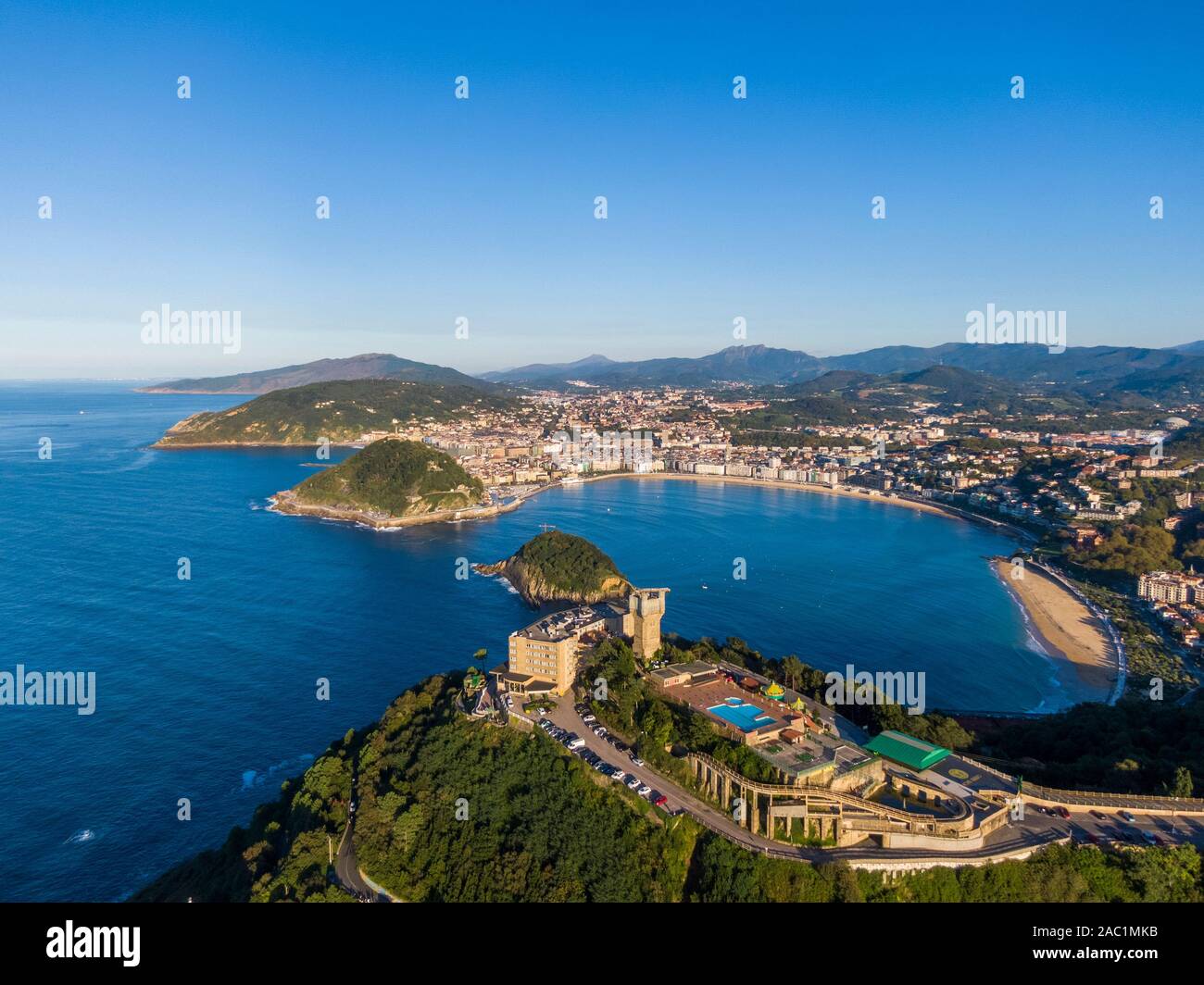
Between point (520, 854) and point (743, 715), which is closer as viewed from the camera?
point (520, 854)

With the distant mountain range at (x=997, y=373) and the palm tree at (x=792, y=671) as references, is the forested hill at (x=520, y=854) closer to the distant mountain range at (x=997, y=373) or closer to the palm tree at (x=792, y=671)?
the palm tree at (x=792, y=671)

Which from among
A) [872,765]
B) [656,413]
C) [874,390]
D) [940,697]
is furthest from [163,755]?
[874,390]

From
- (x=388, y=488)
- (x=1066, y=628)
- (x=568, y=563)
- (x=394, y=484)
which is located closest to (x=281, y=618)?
(x=568, y=563)

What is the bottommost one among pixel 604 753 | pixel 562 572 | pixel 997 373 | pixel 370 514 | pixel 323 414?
pixel 604 753

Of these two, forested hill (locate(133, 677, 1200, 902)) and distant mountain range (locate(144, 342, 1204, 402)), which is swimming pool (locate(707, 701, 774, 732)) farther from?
distant mountain range (locate(144, 342, 1204, 402))

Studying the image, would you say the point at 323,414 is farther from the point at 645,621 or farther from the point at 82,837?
the point at 645,621

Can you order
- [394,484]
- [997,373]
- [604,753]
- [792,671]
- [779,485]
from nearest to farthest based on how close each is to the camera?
[604,753] → [792,671] → [394,484] → [779,485] → [997,373]

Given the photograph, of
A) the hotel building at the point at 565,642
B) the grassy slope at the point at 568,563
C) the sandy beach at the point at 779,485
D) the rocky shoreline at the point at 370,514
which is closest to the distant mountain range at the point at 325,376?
the sandy beach at the point at 779,485
